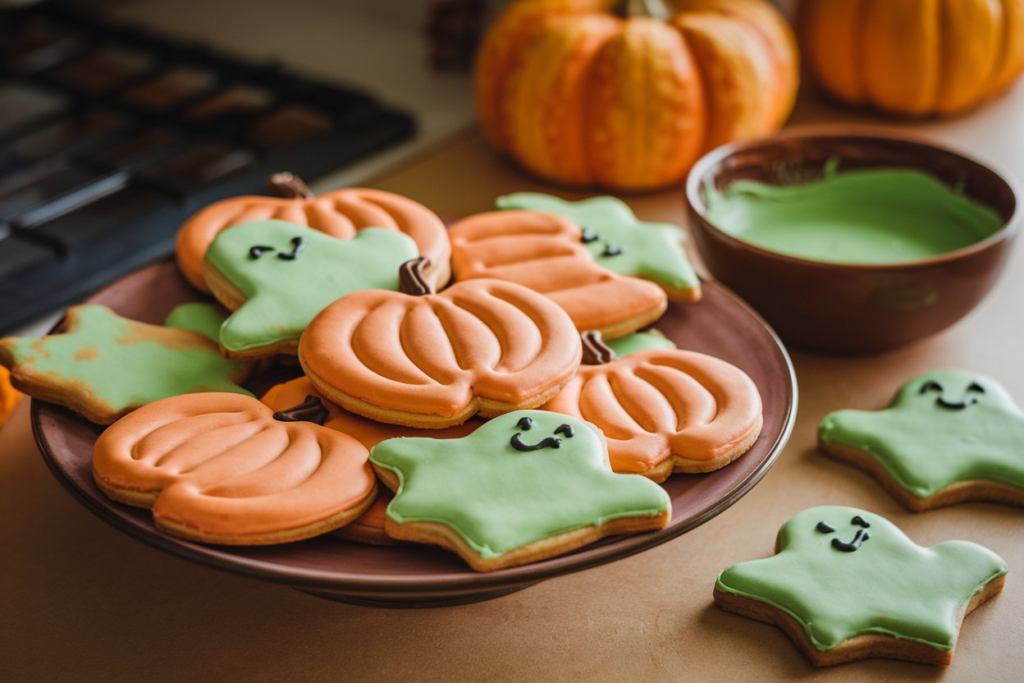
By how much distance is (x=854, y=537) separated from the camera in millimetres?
797

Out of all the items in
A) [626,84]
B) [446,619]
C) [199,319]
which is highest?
[626,84]

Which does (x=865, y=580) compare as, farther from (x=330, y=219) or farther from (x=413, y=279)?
(x=330, y=219)

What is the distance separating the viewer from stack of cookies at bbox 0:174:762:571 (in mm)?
669

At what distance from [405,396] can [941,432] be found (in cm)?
48

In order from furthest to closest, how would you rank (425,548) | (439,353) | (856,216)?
(856,216), (439,353), (425,548)

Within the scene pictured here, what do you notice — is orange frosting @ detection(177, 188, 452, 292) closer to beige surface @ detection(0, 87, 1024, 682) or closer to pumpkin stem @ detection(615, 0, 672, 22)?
beige surface @ detection(0, 87, 1024, 682)

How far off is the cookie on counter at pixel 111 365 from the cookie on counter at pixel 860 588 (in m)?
0.44

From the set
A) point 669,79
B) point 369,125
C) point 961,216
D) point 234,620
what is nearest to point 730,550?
point 234,620

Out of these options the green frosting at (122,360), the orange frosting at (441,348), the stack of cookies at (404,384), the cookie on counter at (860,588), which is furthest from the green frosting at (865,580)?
the green frosting at (122,360)

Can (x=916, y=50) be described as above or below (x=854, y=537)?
above

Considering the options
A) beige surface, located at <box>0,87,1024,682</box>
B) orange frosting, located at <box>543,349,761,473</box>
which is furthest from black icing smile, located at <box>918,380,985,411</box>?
orange frosting, located at <box>543,349,761,473</box>

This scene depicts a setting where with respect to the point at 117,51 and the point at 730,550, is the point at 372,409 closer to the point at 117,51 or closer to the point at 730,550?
the point at 730,550

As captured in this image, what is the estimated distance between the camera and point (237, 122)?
1.51 meters

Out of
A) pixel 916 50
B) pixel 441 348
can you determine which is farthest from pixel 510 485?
pixel 916 50
